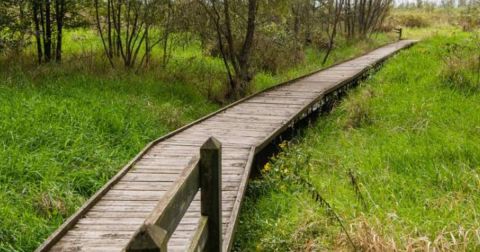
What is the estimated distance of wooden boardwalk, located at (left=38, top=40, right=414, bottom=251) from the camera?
3971 mm

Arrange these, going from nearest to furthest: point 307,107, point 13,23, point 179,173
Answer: point 179,173 < point 307,107 < point 13,23

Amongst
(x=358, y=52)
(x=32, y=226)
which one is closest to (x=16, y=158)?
(x=32, y=226)

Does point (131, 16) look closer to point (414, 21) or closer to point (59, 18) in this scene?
point (59, 18)

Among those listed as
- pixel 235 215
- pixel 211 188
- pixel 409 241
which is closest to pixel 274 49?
pixel 235 215

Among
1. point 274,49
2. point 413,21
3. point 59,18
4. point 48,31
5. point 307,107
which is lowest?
point 307,107

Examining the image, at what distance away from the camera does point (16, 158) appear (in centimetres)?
586

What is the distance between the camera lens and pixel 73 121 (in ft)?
24.4

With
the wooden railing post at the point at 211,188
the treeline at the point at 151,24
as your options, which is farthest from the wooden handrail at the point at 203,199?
the treeline at the point at 151,24

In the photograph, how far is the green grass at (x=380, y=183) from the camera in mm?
4305

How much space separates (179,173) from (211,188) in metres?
2.46

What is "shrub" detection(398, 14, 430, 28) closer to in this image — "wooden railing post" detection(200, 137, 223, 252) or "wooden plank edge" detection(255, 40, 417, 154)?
"wooden plank edge" detection(255, 40, 417, 154)

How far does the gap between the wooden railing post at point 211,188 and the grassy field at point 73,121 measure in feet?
7.30

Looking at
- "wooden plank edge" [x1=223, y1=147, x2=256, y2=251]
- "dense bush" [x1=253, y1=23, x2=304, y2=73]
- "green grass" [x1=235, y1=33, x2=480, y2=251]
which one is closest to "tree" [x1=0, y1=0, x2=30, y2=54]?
"dense bush" [x1=253, y1=23, x2=304, y2=73]

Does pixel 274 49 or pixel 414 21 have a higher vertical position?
pixel 414 21
